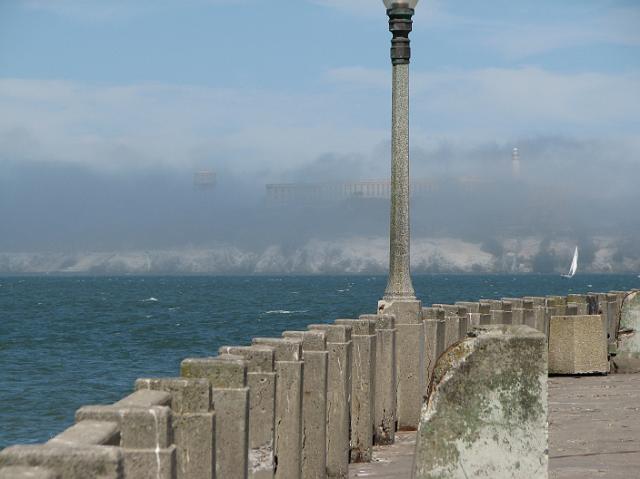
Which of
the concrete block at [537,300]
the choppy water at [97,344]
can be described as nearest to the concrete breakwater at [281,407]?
the concrete block at [537,300]

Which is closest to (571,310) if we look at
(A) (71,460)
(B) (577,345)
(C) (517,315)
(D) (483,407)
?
(B) (577,345)

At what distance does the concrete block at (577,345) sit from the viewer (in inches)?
751

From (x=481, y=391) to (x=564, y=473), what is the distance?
12.2 ft

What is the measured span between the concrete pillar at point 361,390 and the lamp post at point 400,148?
7.53ft

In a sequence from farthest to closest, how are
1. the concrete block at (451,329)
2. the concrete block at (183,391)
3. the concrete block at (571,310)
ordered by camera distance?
the concrete block at (571,310), the concrete block at (451,329), the concrete block at (183,391)

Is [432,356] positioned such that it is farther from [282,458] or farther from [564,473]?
[282,458]

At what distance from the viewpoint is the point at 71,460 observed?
4043 millimetres

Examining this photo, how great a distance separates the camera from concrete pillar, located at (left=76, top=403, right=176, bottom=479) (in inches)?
203

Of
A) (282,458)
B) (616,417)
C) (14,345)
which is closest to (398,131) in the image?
(616,417)

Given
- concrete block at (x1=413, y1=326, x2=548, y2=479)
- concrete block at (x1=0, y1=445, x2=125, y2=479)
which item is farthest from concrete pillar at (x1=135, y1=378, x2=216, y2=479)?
concrete block at (x1=0, y1=445, x2=125, y2=479)

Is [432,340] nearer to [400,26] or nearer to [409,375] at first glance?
[409,375]

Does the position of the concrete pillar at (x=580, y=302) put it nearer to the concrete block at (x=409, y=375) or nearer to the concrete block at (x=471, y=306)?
the concrete block at (x=471, y=306)

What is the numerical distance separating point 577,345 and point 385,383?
7.16 metres

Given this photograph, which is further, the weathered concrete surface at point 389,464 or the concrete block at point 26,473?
the weathered concrete surface at point 389,464
